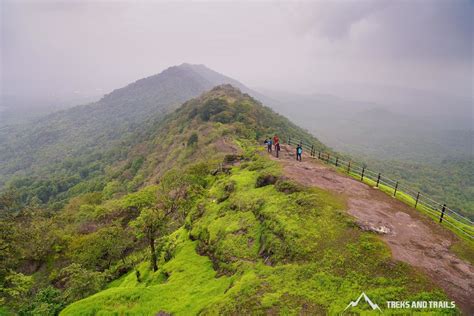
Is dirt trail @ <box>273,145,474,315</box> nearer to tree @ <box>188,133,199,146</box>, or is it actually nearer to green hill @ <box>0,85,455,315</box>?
green hill @ <box>0,85,455,315</box>

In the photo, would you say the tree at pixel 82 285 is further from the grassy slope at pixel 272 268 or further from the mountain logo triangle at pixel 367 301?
the mountain logo triangle at pixel 367 301

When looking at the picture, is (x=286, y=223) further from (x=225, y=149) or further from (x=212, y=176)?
(x=225, y=149)

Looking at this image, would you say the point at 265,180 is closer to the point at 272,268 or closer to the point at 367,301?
the point at 272,268

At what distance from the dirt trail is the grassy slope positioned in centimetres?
96

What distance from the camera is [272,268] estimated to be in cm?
1430

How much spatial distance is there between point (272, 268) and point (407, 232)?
848cm

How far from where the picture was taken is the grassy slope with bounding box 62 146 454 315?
11.9 metres

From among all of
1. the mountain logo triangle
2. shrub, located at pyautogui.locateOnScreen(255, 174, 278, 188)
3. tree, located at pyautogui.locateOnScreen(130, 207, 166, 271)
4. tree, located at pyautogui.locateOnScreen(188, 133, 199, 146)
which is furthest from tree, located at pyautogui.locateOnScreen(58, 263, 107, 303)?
tree, located at pyautogui.locateOnScreen(188, 133, 199, 146)

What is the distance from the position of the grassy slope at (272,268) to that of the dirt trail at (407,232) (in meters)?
0.96

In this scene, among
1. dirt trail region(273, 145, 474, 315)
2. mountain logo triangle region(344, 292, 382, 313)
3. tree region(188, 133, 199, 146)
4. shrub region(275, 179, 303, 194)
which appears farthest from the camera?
tree region(188, 133, 199, 146)

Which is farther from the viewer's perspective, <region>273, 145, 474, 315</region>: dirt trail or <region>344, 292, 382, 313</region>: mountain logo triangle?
<region>273, 145, 474, 315</region>: dirt trail

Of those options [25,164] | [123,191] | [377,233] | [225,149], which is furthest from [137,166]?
[25,164]

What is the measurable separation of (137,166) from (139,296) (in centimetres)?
8798

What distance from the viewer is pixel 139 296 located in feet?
50.1
